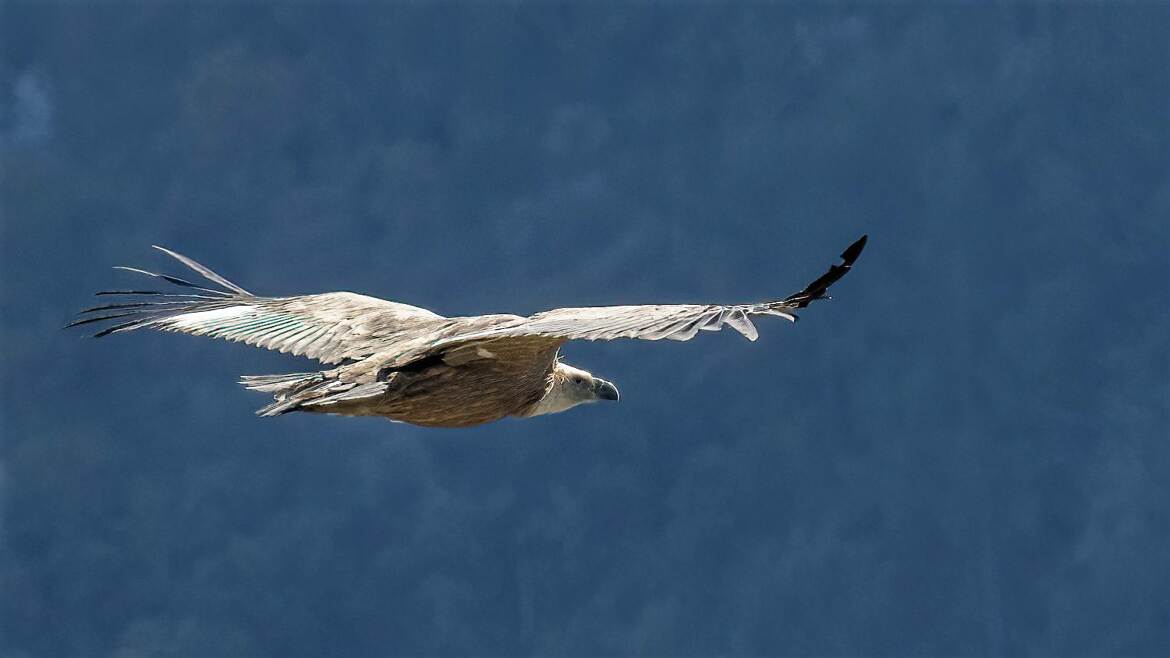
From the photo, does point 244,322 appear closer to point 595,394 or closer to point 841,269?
point 595,394

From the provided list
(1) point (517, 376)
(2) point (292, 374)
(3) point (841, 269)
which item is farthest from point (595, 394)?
(3) point (841, 269)

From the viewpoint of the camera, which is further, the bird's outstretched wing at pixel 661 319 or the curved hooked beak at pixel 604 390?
the curved hooked beak at pixel 604 390

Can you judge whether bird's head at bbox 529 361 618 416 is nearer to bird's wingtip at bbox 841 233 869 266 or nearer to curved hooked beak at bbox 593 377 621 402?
curved hooked beak at bbox 593 377 621 402

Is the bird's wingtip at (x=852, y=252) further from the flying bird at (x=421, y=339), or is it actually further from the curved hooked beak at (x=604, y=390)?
the curved hooked beak at (x=604, y=390)

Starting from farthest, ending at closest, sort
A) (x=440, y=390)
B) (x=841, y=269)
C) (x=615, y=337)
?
1. (x=440, y=390)
2. (x=841, y=269)
3. (x=615, y=337)

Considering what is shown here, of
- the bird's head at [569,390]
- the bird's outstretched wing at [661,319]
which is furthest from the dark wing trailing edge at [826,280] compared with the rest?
the bird's head at [569,390]

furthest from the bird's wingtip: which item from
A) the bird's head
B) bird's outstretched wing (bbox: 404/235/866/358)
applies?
the bird's head

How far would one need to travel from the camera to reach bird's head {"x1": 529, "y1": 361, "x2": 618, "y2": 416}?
18.0m

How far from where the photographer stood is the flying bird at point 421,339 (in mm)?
14734

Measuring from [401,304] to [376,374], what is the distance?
2612 mm

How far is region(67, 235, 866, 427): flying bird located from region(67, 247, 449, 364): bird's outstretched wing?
2 centimetres

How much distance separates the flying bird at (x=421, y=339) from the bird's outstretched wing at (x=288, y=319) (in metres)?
0.02

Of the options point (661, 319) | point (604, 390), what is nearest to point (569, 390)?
point (604, 390)

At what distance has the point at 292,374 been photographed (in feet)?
57.4
